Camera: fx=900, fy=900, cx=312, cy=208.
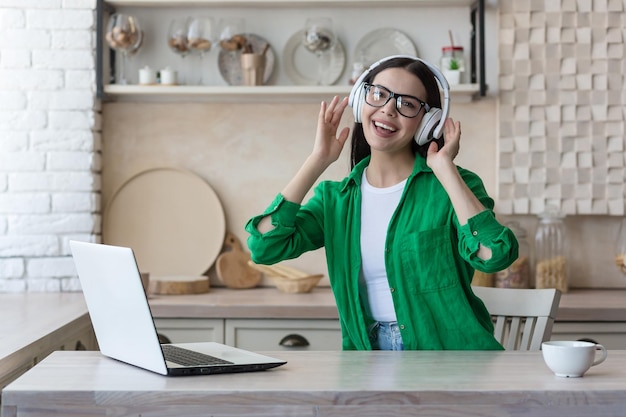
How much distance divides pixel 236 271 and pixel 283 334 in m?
0.52

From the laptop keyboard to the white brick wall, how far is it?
160 centimetres

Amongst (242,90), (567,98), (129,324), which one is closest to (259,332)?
(242,90)

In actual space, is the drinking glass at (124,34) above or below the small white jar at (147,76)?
above

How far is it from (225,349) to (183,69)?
1.91 meters

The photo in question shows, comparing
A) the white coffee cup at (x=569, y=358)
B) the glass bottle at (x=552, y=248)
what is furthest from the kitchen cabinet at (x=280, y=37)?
the white coffee cup at (x=569, y=358)

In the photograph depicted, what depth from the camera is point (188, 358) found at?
184 centimetres

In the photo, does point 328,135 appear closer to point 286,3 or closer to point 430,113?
point 430,113

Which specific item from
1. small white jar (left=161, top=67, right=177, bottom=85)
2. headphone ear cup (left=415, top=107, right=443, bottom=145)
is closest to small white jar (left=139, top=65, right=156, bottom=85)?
small white jar (left=161, top=67, right=177, bottom=85)

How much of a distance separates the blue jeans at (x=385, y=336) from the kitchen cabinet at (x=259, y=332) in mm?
888

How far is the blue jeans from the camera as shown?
2193 millimetres

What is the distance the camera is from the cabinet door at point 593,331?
3.08 meters

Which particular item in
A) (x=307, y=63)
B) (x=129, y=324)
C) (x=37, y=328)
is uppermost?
(x=307, y=63)

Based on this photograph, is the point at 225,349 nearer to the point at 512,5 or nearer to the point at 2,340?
the point at 2,340

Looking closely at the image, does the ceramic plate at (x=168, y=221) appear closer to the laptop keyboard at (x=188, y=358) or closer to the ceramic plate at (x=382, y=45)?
the ceramic plate at (x=382, y=45)
